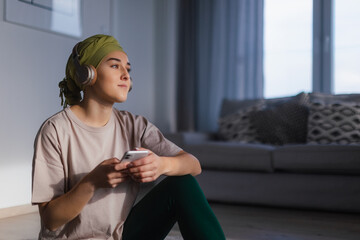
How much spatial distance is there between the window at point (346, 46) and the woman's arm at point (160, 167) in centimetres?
292

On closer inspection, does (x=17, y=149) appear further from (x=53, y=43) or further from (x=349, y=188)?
(x=349, y=188)

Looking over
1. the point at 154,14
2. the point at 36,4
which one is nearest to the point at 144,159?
the point at 36,4

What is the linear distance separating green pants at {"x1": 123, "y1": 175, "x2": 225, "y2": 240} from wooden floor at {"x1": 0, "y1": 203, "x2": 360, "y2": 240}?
0.82 m

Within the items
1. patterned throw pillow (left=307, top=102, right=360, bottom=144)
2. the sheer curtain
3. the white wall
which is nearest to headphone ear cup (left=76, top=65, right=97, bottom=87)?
the white wall

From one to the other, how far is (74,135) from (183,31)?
3.40 m

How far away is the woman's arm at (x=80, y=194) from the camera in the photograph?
3.25 ft

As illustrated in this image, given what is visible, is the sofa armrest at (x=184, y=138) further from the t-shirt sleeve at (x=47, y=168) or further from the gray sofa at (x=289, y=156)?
the t-shirt sleeve at (x=47, y=168)

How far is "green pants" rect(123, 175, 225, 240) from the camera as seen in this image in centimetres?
113

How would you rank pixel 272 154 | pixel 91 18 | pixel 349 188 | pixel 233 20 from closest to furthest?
pixel 349 188
pixel 272 154
pixel 91 18
pixel 233 20

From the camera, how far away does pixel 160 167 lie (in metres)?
1.10

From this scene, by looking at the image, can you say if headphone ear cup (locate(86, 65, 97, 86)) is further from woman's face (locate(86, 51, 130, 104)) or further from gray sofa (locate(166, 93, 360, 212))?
gray sofa (locate(166, 93, 360, 212))

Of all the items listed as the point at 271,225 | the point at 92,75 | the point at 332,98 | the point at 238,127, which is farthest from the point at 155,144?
the point at 332,98

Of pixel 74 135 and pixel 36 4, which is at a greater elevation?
pixel 36 4

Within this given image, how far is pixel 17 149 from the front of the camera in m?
2.75
